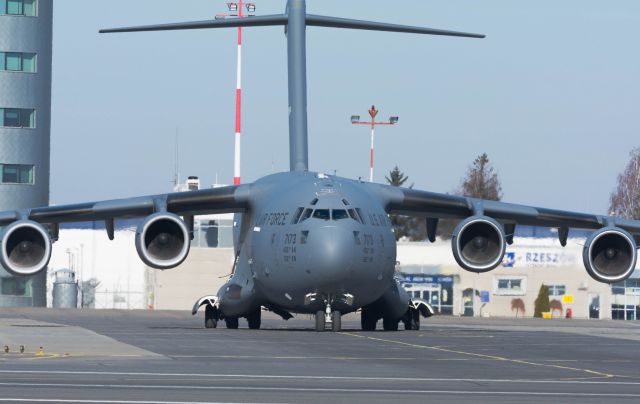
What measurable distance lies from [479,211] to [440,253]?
3205 cm

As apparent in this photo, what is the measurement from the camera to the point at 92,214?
35.0 meters

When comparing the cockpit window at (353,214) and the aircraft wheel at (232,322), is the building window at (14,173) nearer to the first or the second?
the aircraft wheel at (232,322)

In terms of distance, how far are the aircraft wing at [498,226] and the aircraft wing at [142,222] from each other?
397 centimetres

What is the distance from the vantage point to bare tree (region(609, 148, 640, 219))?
11206 centimetres

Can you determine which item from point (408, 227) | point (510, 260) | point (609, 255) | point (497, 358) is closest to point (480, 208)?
point (609, 255)

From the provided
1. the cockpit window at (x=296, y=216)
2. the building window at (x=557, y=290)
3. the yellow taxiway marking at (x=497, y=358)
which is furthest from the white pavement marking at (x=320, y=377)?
the building window at (x=557, y=290)

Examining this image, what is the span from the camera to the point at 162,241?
32938mm

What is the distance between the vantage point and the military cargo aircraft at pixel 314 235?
31781 mm

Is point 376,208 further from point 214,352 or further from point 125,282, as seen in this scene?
point 125,282

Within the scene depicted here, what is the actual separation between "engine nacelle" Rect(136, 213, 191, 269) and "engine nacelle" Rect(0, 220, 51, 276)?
2252 mm

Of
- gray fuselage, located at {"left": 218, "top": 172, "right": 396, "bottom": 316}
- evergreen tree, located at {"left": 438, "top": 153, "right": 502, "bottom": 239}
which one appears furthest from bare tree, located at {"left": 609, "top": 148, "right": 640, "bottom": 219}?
gray fuselage, located at {"left": 218, "top": 172, "right": 396, "bottom": 316}

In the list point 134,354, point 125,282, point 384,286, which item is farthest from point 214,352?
point 125,282

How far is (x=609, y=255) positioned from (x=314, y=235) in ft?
24.6

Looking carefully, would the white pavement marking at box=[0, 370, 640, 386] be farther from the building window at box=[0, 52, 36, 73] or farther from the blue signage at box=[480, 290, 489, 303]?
the blue signage at box=[480, 290, 489, 303]
